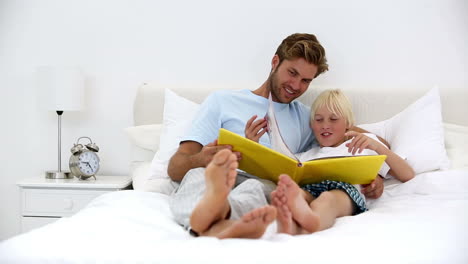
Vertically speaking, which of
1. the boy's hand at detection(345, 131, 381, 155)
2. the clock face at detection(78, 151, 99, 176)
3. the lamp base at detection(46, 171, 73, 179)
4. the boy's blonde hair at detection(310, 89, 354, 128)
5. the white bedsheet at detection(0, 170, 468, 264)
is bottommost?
the lamp base at detection(46, 171, 73, 179)

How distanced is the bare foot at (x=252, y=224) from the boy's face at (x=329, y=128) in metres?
0.87

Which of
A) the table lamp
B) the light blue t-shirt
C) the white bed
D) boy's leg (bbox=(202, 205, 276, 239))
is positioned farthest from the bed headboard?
boy's leg (bbox=(202, 205, 276, 239))

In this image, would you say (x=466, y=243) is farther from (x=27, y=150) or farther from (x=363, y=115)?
(x=27, y=150)

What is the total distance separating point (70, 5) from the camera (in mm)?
2797

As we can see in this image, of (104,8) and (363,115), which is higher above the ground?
(104,8)

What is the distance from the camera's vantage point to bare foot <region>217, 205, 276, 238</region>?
3.78 ft

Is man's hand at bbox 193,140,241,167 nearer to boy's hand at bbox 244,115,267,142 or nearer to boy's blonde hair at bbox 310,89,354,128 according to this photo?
boy's hand at bbox 244,115,267,142

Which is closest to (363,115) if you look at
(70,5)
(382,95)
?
(382,95)

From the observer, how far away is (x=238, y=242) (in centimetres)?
114

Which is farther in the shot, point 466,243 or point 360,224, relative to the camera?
point 360,224

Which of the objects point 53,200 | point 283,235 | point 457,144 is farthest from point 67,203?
point 457,144

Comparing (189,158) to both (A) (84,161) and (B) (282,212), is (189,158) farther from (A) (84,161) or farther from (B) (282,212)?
(A) (84,161)

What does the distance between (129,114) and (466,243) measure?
1939 mm

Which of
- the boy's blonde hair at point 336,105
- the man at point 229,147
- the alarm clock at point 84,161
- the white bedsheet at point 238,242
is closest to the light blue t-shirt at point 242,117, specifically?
the man at point 229,147
